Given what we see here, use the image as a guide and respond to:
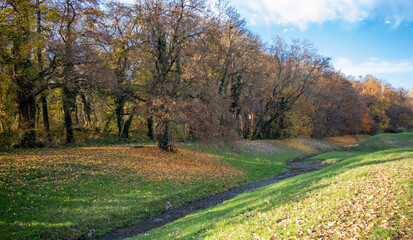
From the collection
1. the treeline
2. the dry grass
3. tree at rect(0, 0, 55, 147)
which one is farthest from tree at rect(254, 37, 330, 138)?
tree at rect(0, 0, 55, 147)

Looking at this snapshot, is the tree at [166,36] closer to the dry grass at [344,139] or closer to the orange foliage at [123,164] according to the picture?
the orange foliage at [123,164]

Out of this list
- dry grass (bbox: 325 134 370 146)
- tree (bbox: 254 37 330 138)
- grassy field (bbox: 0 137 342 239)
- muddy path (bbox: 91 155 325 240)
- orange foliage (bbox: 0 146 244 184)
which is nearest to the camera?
grassy field (bbox: 0 137 342 239)

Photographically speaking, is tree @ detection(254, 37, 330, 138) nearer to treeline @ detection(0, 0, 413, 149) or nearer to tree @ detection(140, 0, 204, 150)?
treeline @ detection(0, 0, 413, 149)

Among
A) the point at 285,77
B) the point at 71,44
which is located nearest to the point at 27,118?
the point at 71,44

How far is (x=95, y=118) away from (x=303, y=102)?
40.8 metres

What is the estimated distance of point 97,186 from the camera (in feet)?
49.1

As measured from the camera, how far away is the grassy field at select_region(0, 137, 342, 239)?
11.1 metres

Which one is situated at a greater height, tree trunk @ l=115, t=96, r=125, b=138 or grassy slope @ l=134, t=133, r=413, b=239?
tree trunk @ l=115, t=96, r=125, b=138

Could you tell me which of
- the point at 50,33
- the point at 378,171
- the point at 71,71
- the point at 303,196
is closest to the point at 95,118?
the point at 71,71

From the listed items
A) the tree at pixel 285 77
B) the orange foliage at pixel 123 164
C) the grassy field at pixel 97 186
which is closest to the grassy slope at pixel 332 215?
the grassy field at pixel 97 186

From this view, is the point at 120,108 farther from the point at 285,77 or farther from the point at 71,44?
the point at 285,77

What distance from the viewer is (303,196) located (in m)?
10.5

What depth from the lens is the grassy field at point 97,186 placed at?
1109 cm

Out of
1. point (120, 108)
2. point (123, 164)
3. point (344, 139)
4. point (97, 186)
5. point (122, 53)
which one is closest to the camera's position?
point (97, 186)
